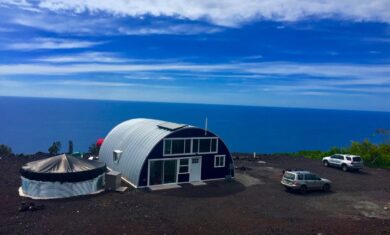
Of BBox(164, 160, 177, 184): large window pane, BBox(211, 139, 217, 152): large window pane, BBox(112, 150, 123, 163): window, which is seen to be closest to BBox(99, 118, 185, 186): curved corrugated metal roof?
BBox(112, 150, 123, 163): window

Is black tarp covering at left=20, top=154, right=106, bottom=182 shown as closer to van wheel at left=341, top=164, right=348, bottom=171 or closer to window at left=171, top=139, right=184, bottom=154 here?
window at left=171, top=139, right=184, bottom=154

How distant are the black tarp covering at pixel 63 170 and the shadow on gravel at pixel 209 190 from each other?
15.4ft

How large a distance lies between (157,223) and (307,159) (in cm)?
2874

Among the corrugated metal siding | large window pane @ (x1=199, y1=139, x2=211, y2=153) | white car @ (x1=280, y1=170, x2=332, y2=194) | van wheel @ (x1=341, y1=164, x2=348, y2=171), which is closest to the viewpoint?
white car @ (x1=280, y1=170, x2=332, y2=194)

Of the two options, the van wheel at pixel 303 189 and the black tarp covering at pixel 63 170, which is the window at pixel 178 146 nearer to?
the black tarp covering at pixel 63 170

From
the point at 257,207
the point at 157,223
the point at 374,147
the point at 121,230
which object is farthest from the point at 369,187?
the point at 121,230

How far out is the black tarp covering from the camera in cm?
2131

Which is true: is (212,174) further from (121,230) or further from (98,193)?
(121,230)

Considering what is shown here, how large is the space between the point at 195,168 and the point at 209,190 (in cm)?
285

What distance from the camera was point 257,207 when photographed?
20.8 m

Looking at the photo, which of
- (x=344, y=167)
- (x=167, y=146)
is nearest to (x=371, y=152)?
(x=344, y=167)

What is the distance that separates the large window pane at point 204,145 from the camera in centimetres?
2688

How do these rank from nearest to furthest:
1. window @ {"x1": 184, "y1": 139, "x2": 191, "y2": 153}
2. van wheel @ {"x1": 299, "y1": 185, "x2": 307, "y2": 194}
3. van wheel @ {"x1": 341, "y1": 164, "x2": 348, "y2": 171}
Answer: van wheel @ {"x1": 299, "y1": 185, "x2": 307, "y2": 194}, window @ {"x1": 184, "y1": 139, "x2": 191, "y2": 153}, van wheel @ {"x1": 341, "y1": 164, "x2": 348, "y2": 171}

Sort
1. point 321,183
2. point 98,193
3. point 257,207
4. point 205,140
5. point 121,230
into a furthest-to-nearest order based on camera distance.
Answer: point 205,140 → point 321,183 → point 98,193 → point 257,207 → point 121,230
